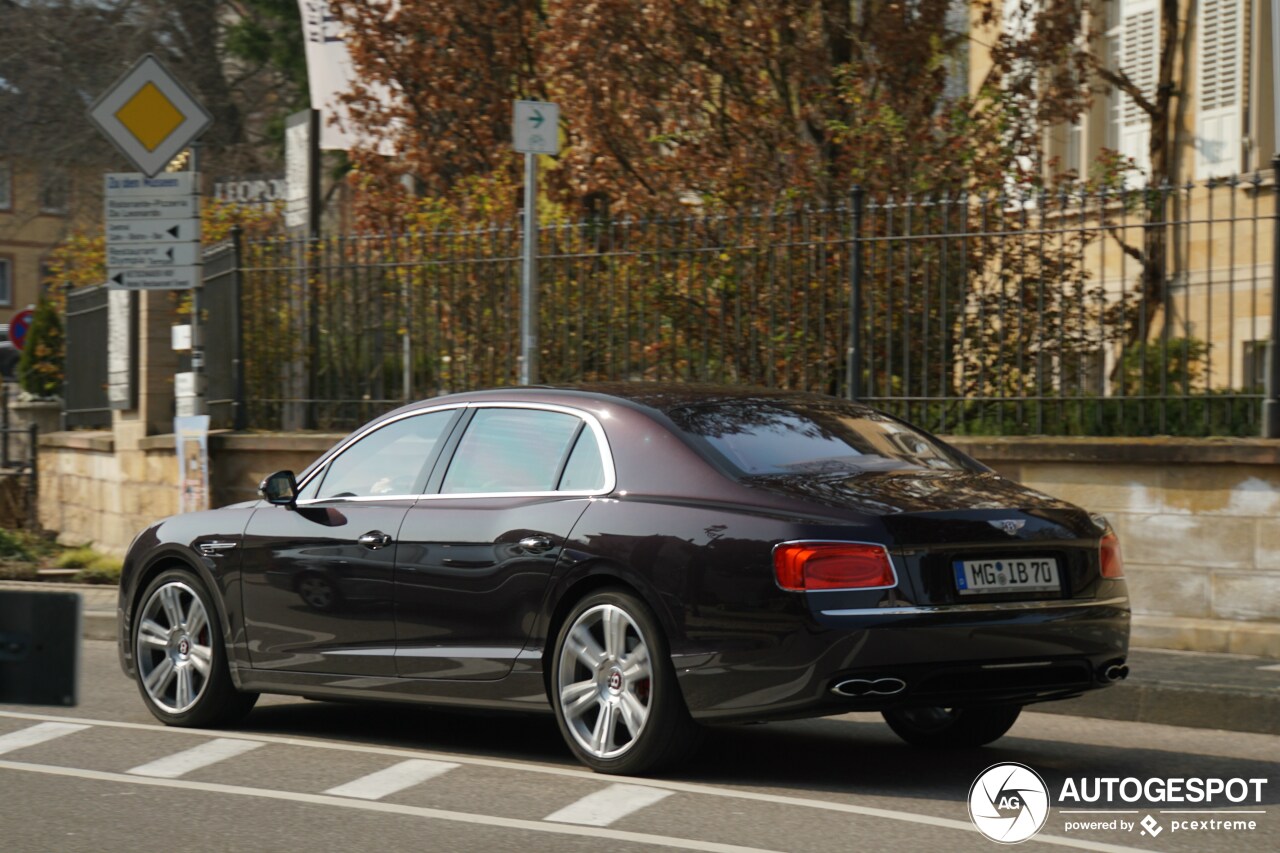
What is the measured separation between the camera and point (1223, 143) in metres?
19.9

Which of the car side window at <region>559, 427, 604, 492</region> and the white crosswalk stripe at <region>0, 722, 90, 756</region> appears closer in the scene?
the car side window at <region>559, 427, 604, 492</region>

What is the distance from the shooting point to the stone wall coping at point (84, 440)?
17297mm

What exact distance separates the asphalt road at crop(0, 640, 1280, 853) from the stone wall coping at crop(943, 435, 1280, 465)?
220cm

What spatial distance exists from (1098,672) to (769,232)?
5974 millimetres

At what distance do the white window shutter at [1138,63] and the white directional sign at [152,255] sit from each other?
418 inches

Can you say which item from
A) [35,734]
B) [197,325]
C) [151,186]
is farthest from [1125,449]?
[151,186]

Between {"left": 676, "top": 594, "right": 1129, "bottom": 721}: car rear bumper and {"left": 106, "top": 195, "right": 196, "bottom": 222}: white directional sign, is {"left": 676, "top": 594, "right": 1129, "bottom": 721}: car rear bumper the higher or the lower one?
the lower one

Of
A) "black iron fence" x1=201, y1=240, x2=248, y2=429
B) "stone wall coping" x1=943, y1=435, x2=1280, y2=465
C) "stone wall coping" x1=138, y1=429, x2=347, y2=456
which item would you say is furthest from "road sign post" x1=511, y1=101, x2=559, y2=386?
"black iron fence" x1=201, y1=240, x2=248, y2=429

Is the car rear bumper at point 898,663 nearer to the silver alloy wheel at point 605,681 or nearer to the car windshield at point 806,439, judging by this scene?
the silver alloy wheel at point 605,681

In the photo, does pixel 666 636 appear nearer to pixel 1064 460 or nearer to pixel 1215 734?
pixel 1215 734

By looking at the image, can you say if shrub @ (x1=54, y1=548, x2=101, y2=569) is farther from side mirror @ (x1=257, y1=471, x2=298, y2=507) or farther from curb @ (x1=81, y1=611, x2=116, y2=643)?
side mirror @ (x1=257, y1=471, x2=298, y2=507)

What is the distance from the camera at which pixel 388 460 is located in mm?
8398

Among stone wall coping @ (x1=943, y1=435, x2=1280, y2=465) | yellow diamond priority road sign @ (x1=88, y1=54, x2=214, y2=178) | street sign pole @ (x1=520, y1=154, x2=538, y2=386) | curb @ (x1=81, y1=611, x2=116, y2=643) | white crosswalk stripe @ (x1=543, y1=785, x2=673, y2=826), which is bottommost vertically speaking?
curb @ (x1=81, y1=611, x2=116, y2=643)

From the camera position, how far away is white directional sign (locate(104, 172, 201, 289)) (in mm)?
14391
